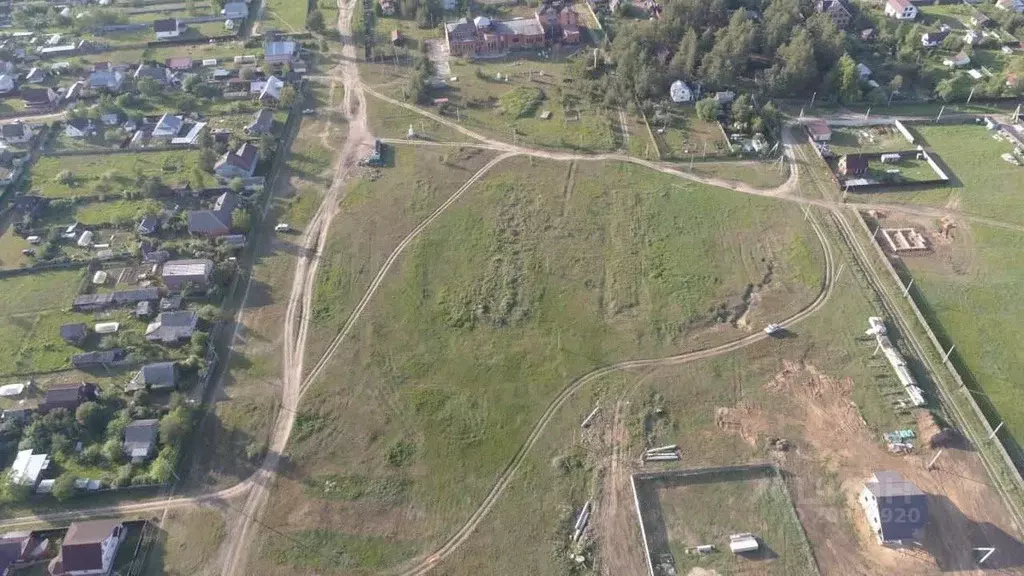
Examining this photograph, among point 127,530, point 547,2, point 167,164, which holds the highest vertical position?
point 547,2

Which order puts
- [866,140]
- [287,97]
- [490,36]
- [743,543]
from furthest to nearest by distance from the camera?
[490,36] < [287,97] < [866,140] < [743,543]

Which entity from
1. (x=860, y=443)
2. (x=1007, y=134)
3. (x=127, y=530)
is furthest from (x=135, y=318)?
(x=1007, y=134)

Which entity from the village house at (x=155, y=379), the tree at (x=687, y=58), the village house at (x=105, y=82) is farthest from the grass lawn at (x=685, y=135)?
the village house at (x=105, y=82)

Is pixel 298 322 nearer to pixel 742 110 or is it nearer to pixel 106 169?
pixel 106 169

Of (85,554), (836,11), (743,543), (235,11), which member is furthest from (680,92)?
(85,554)

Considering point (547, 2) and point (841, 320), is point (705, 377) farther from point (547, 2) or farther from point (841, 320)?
point (547, 2)

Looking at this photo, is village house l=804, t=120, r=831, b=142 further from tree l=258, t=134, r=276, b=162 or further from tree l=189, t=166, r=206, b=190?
tree l=189, t=166, r=206, b=190
